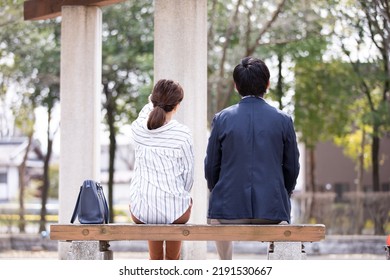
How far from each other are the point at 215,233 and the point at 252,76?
4.11ft

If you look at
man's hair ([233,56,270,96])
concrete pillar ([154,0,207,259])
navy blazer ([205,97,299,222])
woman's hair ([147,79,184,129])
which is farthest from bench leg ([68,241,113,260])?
concrete pillar ([154,0,207,259])

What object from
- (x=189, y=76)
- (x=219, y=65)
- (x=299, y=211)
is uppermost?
(x=219, y=65)

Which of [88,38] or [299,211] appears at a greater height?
[88,38]

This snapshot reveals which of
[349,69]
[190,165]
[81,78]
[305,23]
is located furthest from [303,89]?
[190,165]

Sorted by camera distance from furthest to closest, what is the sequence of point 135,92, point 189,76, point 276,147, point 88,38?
point 135,92 → point 88,38 → point 189,76 → point 276,147

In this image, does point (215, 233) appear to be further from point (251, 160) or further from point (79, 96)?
point (79, 96)

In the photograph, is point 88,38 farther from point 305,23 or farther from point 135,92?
point 135,92

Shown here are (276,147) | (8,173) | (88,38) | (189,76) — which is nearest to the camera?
(276,147)

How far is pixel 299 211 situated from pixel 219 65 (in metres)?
4.93

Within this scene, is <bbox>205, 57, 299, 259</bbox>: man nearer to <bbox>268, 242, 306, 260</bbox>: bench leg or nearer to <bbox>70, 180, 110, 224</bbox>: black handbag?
<bbox>268, 242, 306, 260</bbox>: bench leg

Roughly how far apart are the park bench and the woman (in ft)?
0.86

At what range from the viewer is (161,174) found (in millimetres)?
6922

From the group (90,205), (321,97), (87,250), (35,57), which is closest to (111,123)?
(35,57)

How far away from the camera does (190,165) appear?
7027mm
